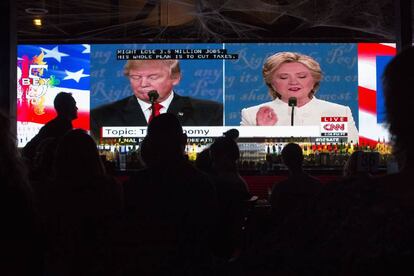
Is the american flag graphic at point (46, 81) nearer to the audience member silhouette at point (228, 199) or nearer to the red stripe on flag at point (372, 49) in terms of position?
the red stripe on flag at point (372, 49)

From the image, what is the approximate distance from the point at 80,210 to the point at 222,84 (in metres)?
6.21

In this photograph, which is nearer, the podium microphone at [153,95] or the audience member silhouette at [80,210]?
the audience member silhouette at [80,210]

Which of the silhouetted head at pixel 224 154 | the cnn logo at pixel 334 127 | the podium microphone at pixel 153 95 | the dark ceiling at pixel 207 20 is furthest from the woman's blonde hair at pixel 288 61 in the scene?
the silhouetted head at pixel 224 154

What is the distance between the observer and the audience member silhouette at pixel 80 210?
225cm

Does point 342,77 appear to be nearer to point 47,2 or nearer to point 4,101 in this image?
point 47,2

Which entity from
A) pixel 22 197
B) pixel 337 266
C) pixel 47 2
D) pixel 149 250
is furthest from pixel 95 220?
pixel 47 2

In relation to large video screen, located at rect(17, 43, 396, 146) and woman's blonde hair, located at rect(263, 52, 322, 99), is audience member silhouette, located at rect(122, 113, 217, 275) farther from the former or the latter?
woman's blonde hair, located at rect(263, 52, 322, 99)

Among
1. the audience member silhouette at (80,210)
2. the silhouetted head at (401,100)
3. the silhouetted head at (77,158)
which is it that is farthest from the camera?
the silhouetted head at (77,158)

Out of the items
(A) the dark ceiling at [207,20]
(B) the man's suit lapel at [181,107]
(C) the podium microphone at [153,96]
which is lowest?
(B) the man's suit lapel at [181,107]

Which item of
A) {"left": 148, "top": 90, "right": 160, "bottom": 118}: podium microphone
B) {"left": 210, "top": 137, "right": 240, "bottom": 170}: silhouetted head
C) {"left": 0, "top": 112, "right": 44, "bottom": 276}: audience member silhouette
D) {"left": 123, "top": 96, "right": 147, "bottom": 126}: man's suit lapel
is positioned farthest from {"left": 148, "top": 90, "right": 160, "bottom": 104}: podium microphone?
{"left": 0, "top": 112, "right": 44, "bottom": 276}: audience member silhouette

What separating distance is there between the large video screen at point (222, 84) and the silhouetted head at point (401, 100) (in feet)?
24.2

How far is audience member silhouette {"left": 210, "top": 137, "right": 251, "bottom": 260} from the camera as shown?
338 cm

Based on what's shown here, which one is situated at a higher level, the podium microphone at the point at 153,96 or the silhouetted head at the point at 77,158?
the podium microphone at the point at 153,96

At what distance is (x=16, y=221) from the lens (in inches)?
53.8
